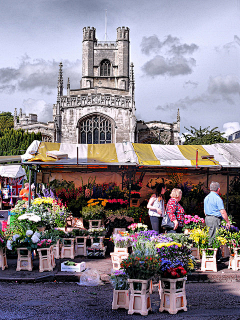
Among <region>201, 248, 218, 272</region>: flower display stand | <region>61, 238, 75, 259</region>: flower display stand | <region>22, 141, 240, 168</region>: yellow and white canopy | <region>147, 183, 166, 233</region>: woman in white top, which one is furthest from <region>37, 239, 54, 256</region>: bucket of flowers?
<region>201, 248, 218, 272</region>: flower display stand

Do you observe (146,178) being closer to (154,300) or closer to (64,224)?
(64,224)

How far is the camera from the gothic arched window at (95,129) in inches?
1405

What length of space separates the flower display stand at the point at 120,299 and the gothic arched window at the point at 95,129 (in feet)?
101

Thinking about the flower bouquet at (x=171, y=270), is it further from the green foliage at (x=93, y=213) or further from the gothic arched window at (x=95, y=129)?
the gothic arched window at (x=95, y=129)

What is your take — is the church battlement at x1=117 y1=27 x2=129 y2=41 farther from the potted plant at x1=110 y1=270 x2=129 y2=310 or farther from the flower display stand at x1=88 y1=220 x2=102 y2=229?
the potted plant at x1=110 y1=270 x2=129 y2=310

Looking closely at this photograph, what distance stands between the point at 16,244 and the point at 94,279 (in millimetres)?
1791

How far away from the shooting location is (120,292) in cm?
507

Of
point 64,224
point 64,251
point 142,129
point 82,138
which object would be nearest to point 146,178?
point 64,224

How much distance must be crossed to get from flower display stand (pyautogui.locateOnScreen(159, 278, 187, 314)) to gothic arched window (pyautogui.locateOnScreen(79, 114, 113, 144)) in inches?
1212

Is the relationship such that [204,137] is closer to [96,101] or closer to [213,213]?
[96,101]

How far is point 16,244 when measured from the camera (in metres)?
7.17

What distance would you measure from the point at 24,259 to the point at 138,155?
4.11 meters

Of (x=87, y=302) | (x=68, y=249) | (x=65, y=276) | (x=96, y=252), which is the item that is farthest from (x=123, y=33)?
(x=87, y=302)

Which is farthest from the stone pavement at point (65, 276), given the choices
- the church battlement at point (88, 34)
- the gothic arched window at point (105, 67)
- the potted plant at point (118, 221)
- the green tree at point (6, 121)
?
the green tree at point (6, 121)
